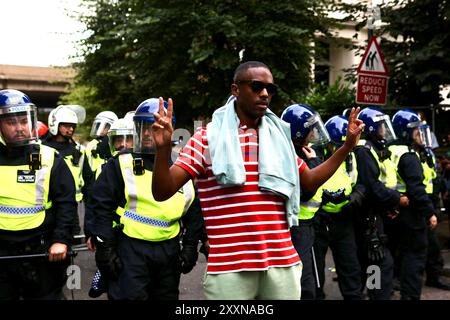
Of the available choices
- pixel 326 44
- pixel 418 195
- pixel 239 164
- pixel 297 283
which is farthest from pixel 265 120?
pixel 326 44

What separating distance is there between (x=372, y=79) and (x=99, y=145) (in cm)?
408

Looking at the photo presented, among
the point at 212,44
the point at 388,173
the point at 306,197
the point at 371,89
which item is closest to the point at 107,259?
the point at 306,197

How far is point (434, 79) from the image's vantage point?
387 inches

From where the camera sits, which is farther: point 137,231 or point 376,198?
point 376,198

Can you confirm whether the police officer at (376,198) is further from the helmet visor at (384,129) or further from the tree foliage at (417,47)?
the tree foliage at (417,47)

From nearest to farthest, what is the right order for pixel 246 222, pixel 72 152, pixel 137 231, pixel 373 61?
pixel 246 222
pixel 137 231
pixel 72 152
pixel 373 61

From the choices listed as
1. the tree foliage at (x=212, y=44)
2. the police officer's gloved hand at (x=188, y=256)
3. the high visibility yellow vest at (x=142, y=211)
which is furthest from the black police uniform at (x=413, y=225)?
the tree foliage at (x=212, y=44)

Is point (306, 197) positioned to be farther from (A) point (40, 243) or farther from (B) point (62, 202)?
(A) point (40, 243)

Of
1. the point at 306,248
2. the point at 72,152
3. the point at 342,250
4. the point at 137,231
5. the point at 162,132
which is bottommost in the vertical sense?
the point at 342,250

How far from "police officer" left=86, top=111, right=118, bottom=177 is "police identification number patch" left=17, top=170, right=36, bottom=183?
3.87 meters

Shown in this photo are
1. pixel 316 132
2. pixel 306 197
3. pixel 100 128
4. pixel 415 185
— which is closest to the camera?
pixel 306 197

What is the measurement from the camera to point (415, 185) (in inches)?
257

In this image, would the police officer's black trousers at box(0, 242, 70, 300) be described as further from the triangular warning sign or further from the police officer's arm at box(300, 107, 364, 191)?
the triangular warning sign

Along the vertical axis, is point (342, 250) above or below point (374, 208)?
below
